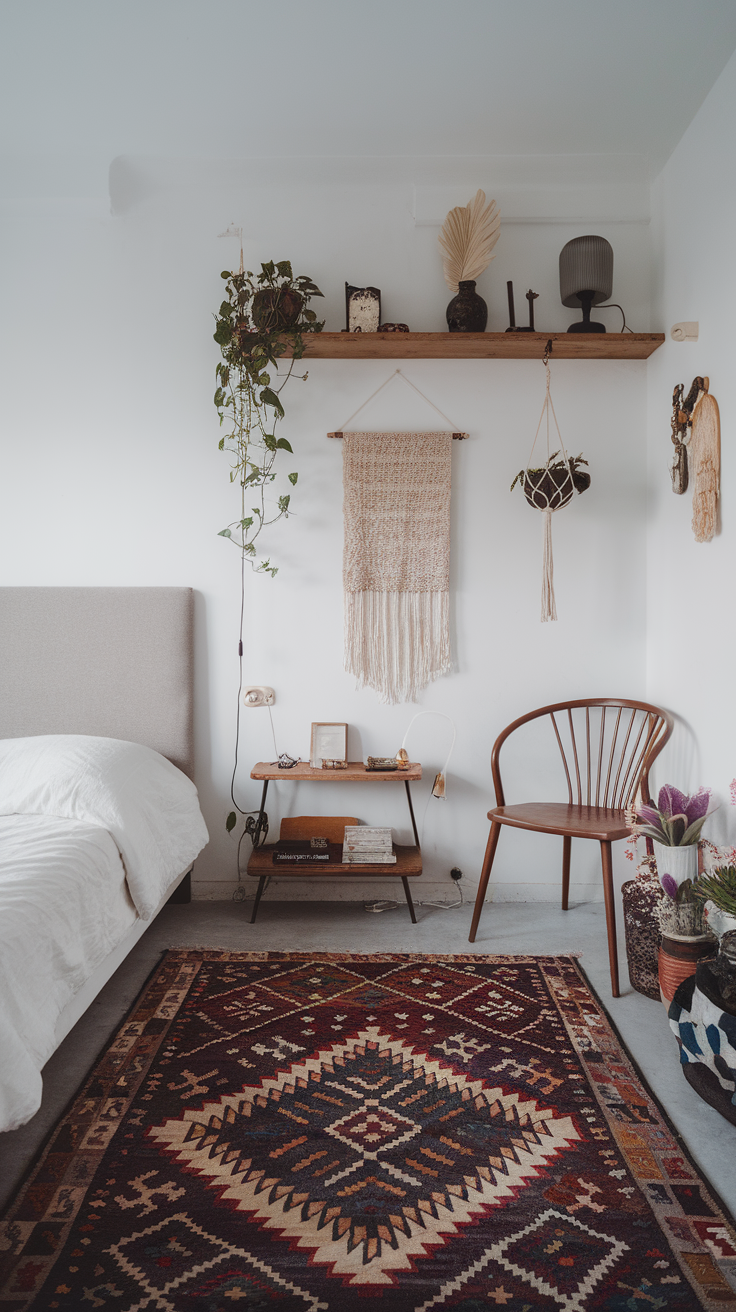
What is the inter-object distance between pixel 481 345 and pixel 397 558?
85 cm

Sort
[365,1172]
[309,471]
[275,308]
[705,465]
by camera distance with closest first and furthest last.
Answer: [365,1172]
[705,465]
[275,308]
[309,471]

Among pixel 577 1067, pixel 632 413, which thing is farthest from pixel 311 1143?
pixel 632 413

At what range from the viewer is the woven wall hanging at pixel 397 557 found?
3.02 meters

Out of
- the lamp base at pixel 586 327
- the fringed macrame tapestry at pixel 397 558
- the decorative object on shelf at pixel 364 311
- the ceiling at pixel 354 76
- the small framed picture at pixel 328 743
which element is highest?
the ceiling at pixel 354 76

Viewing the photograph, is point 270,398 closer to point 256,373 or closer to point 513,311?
point 256,373

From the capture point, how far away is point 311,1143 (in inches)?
63.9

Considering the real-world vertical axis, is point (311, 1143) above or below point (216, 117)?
below

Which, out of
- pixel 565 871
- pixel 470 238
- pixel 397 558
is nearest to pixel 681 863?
pixel 565 871

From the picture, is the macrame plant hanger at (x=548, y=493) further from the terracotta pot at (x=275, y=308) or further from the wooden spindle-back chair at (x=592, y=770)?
the terracotta pot at (x=275, y=308)

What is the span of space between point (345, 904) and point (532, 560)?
1.56 metres

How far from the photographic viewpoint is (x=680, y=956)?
1.99 metres

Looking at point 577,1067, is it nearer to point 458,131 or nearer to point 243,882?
point 243,882

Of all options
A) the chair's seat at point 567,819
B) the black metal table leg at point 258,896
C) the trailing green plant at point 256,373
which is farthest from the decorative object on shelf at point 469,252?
the black metal table leg at point 258,896

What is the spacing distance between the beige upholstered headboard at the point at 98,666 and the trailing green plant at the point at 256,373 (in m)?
0.47
